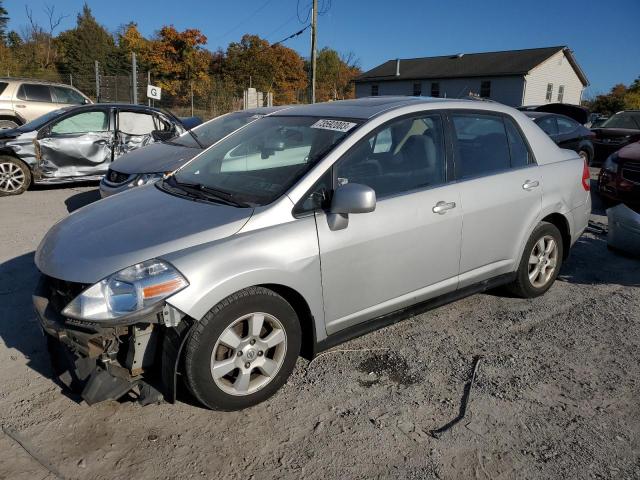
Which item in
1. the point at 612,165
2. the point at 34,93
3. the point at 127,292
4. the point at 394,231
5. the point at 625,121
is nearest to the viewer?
the point at 127,292

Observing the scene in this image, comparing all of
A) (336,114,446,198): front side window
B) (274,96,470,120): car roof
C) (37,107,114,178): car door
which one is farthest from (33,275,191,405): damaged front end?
(37,107,114,178): car door

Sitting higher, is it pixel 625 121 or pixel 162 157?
pixel 625 121

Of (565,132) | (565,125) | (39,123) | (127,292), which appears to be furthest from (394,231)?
(565,125)

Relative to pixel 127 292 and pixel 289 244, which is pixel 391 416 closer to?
pixel 289 244

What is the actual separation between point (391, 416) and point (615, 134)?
13.3 m

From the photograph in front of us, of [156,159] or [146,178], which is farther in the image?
[156,159]

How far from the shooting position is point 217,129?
778 centimetres

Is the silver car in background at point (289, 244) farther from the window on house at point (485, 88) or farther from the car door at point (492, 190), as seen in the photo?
the window on house at point (485, 88)

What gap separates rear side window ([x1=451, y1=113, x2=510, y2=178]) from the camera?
3852 millimetres

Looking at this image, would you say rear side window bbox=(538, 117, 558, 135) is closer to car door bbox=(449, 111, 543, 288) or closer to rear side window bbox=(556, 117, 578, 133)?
rear side window bbox=(556, 117, 578, 133)

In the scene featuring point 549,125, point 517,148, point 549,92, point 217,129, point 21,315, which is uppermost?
point 549,92

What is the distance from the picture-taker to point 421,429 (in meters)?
2.82

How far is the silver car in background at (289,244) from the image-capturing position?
2.65 m

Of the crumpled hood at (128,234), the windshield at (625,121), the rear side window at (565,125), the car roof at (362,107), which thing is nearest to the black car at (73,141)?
the car roof at (362,107)
